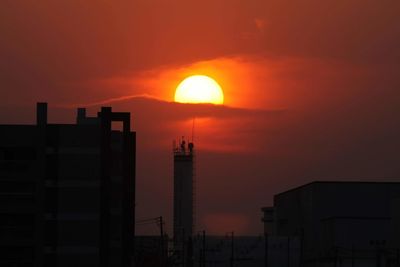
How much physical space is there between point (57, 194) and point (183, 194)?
42713 mm

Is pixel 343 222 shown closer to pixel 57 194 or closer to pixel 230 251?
pixel 230 251

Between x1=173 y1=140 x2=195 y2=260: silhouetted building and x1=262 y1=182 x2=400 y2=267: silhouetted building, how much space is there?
1222 cm

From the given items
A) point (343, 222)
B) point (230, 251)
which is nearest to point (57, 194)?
point (230, 251)

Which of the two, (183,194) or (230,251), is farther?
(183,194)

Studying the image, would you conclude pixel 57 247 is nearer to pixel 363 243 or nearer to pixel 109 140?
pixel 109 140

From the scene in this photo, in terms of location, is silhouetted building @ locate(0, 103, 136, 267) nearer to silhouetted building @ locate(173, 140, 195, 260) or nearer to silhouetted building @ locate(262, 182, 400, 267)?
silhouetted building @ locate(262, 182, 400, 267)

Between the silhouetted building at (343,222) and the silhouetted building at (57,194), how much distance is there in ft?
84.5

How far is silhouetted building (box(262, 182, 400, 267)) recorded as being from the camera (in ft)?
307

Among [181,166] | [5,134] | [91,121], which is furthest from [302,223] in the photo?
[5,134]

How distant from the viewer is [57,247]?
7000 centimetres

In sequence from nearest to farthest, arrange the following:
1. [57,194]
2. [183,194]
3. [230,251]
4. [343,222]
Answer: [57,194]
[343,222]
[230,251]
[183,194]

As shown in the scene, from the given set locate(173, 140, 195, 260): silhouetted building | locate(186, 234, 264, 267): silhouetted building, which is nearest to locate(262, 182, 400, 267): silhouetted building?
locate(186, 234, 264, 267): silhouetted building

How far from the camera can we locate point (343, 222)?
317 feet

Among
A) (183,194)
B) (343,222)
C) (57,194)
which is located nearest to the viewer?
(57,194)
